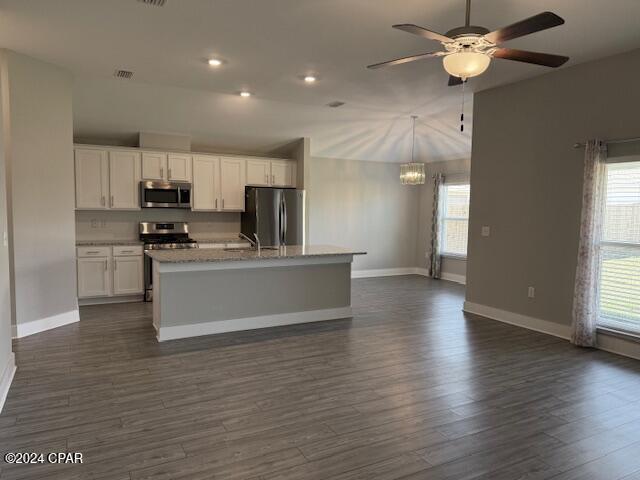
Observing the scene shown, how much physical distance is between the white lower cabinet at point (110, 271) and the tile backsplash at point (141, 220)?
583 mm

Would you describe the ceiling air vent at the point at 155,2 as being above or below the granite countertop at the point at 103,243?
above

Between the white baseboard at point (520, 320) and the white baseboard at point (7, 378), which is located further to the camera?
the white baseboard at point (520, 320)

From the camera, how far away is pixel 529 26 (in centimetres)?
235

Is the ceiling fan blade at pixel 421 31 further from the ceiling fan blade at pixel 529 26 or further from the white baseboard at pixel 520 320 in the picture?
the white baseboard at pixel 520 320

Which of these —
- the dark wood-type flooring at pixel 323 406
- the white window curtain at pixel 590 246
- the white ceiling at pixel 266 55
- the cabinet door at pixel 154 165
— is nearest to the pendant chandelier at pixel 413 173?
the white ceiling at pixel 266 55

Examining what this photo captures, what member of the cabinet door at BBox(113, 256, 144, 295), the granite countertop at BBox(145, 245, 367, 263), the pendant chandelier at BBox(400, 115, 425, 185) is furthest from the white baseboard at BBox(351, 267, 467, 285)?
the cabinet door at BBox(113, 256, 144, 295)

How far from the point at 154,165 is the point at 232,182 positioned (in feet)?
4.10

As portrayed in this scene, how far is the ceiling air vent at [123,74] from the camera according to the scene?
485 cm

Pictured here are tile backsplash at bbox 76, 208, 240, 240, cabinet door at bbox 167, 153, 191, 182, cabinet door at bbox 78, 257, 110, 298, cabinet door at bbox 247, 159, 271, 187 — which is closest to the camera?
cabinet door at bbox 78, 257, 110, 298

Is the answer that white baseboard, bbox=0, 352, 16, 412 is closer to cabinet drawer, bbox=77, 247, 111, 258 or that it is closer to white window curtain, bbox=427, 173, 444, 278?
cabinet drawer, bbox=77, 247, 111, 258

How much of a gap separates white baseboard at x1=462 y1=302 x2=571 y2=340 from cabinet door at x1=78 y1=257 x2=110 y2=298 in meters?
5.10

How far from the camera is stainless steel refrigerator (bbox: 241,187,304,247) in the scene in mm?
7066

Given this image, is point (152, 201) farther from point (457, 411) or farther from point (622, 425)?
point (622, 425)

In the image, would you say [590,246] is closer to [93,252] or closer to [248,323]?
[248,323]
